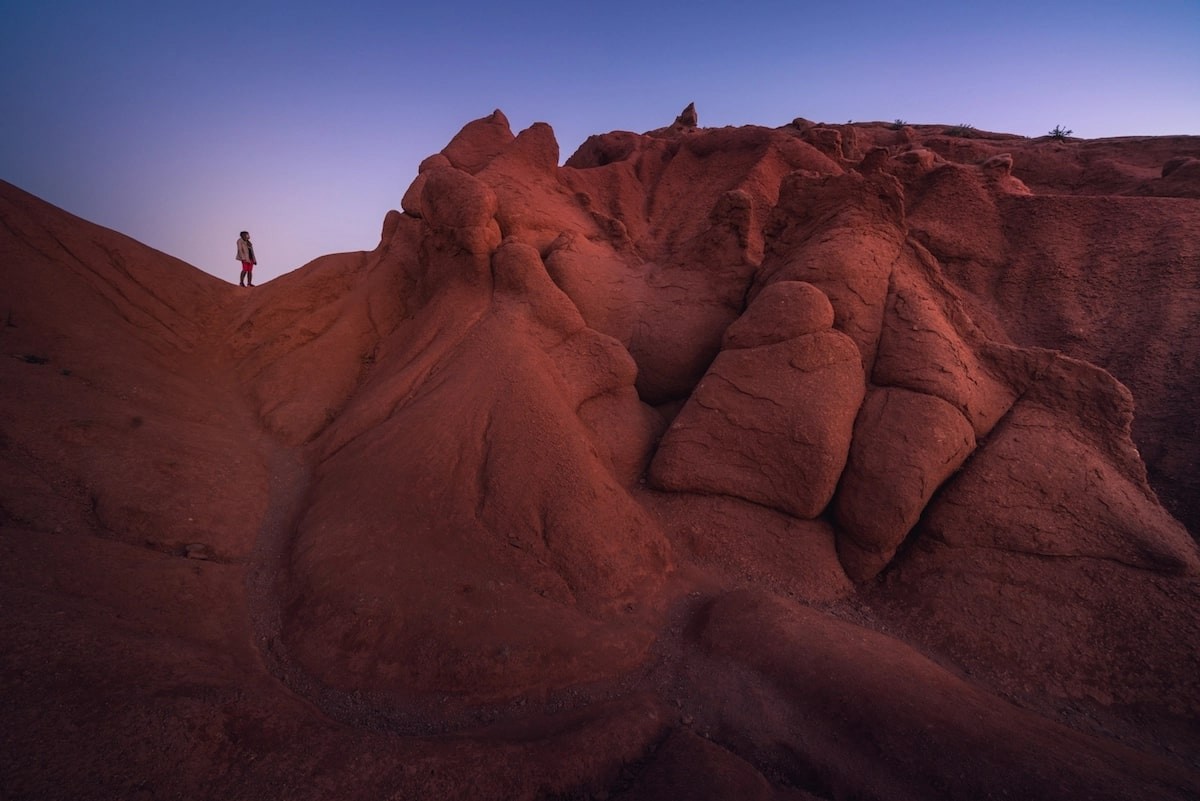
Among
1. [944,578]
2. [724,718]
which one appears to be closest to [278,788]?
[724,718]

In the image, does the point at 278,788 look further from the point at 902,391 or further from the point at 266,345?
the point at 266,345

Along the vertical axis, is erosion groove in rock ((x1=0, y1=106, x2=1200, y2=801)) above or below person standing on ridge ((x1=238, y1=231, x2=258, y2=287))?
below

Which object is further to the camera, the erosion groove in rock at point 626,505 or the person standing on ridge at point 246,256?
the person standing on ridge at point 246,256

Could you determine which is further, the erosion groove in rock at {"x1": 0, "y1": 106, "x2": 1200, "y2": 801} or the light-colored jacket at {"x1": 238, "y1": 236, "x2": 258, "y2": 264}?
the light-colored jacket at {"x1": 238, "y1": 236, "x2": 258, "y2": 264}

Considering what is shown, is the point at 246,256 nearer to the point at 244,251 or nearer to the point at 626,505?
the point at 244,251

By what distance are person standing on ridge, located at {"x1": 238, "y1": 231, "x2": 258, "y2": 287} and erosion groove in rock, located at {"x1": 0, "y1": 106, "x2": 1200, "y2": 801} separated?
5.01 ft

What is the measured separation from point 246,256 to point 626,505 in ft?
33.4

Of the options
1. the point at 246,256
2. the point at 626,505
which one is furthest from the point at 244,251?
the point at 626,505

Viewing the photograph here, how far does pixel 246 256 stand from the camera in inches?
407

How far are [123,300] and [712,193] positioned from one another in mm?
10149

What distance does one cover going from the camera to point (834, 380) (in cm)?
539

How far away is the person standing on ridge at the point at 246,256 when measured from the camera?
10266 millimetres

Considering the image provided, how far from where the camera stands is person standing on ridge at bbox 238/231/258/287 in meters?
10.3

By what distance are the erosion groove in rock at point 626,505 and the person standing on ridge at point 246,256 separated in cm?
153
